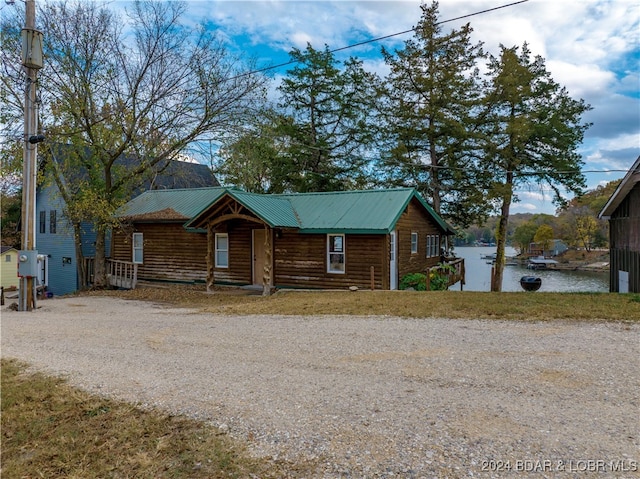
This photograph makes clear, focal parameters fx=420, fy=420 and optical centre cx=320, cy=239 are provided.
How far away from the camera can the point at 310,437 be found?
12.3 ft

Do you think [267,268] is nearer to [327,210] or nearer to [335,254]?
[335,254]

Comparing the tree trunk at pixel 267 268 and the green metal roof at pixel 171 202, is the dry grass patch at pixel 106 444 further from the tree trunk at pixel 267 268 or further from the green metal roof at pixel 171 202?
the green metal roof at pixel 171 202

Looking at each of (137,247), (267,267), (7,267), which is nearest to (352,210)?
(267,267)

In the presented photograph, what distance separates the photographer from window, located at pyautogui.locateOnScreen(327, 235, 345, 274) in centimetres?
1517

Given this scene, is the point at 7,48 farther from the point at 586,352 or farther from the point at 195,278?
the point at 586,352

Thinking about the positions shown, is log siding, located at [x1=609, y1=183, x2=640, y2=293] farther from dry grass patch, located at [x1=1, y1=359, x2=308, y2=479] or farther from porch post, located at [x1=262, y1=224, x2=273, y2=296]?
dry grass patch, located at [x1=1, y1=359, x2=308, y2=479]

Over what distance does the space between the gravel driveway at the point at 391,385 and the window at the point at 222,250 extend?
8548 mm

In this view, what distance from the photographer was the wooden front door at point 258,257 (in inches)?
653

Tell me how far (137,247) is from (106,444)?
17.0 meters

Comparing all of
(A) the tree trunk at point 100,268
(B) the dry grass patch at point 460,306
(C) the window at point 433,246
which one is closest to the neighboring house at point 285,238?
(C) the window at point 433,246

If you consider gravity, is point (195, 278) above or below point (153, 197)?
below

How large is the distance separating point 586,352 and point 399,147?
20643mm

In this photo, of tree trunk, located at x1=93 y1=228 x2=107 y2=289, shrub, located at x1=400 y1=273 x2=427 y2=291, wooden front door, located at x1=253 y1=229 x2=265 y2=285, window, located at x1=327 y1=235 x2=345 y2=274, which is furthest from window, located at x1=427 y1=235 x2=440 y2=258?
tree trunk, located at x1=93 y1=228 x2=107 y2=289

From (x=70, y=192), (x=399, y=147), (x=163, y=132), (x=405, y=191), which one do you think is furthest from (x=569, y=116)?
(x=70, y=192)
